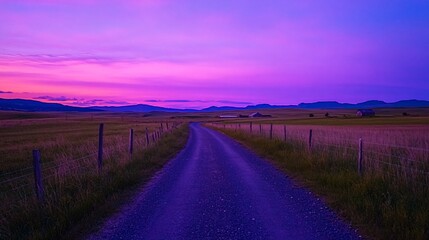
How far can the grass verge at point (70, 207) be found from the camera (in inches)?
258

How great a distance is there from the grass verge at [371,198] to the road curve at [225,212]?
367 mm

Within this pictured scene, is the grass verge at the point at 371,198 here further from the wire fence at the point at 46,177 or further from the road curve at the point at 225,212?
the wire fence at the point at 46,177

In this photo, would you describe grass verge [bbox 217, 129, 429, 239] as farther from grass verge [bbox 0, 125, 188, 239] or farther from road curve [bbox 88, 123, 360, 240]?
grass verge [bbox 0, 125, 188, 239]

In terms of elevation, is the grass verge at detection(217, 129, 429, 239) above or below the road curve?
above

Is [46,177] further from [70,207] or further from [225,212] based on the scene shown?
[225,212]

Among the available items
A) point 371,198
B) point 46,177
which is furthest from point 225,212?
point 46,177

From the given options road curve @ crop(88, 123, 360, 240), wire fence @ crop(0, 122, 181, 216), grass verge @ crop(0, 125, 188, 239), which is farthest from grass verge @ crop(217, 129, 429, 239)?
wire fence @ crop(0, 122, 181, 216)

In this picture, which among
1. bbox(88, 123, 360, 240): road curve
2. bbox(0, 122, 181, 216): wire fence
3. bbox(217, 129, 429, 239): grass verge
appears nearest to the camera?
bbox(217, 129, 429, 239): grass verge

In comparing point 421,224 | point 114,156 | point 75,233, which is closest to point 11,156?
point 114,156

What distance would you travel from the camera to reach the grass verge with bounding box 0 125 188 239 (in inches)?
258

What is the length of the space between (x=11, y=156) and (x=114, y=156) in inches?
293

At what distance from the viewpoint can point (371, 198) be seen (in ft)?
26.4

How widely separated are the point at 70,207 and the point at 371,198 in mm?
6220

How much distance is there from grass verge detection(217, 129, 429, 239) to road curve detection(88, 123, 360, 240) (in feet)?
1.20
